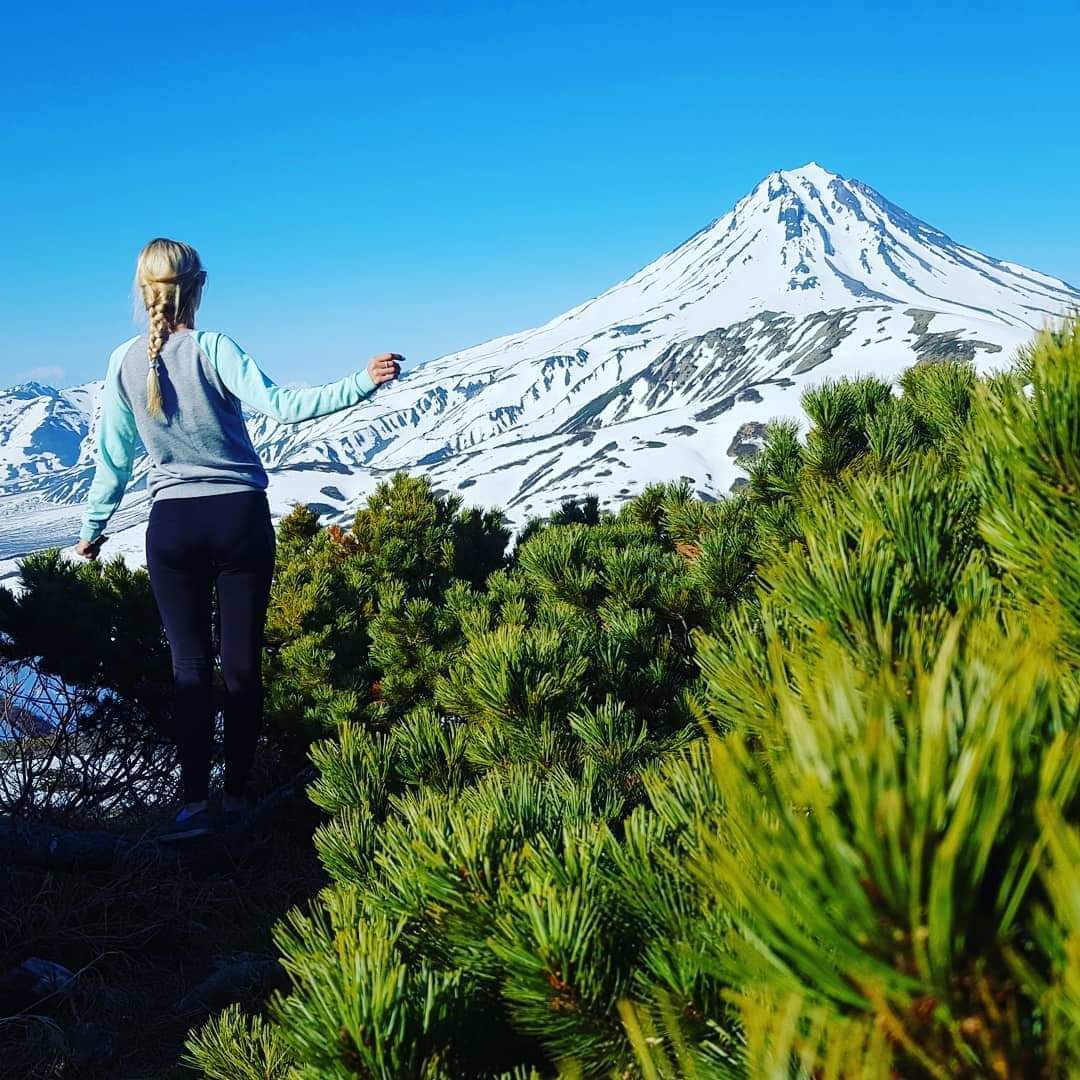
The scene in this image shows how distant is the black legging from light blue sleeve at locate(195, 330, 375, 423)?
1.68 ft

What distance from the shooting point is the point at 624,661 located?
12.1ft

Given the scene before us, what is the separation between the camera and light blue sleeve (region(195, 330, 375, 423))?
3.91 meters

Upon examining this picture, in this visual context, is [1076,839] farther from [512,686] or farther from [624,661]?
[624,661]

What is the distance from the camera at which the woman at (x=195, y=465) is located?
157 inches

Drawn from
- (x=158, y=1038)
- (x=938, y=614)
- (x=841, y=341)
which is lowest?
(x=158, y=1038)

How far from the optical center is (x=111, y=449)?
427 cm

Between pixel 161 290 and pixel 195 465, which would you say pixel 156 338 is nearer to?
pixel 161 290

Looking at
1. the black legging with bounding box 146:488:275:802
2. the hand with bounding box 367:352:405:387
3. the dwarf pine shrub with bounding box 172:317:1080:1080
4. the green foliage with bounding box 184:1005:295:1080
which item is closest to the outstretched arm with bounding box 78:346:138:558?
the black legging with bounding box 146:488:275:802

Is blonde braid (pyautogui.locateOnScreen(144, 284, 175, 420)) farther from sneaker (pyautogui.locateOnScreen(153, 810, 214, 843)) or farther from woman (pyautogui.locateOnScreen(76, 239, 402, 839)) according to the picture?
sneaker (pyautogui.locateOnScreen(153, 810, 214, 843))

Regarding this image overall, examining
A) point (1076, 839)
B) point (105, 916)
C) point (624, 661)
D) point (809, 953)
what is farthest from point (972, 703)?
point (105, 916)

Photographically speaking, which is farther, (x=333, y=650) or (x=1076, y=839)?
(x=333, y=650)

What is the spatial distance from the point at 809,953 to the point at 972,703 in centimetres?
26

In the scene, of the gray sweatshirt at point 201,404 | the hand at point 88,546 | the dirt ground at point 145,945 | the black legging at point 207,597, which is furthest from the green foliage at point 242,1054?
the hand at point 88,546

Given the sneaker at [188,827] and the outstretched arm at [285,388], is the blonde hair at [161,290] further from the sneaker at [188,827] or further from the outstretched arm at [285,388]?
the sneaker at [188,827]
